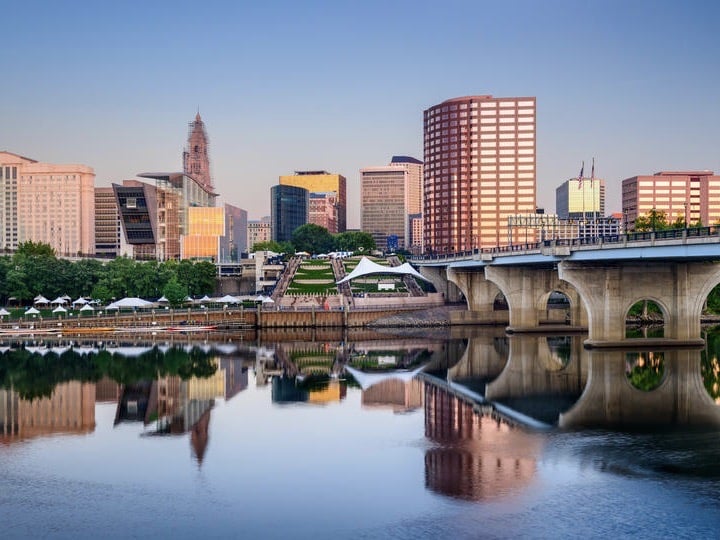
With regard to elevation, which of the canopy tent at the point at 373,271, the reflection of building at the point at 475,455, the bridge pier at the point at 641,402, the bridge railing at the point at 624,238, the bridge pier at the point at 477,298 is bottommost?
the reflection of building at the point at 475,455

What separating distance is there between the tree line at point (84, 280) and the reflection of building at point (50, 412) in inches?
2680

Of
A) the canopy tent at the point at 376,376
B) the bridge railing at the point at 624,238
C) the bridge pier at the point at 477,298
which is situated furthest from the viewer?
the bridge pier at the point at 477,298

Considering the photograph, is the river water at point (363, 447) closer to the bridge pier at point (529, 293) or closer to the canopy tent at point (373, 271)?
the bridge pier at point (529, 293)

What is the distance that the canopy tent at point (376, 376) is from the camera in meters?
72.3

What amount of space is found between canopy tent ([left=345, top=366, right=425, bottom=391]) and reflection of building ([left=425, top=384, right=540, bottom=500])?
12.8 m

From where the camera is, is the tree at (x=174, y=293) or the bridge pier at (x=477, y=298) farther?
the tree at (x=174, y=293)

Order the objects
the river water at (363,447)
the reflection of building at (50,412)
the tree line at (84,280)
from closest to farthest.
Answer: the river water at (363,447) → the reflection of building at (50,412) → the tree line at (84,280)

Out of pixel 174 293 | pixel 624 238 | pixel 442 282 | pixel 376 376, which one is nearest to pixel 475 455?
pixel 376 376

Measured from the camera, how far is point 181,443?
4931 centimetres

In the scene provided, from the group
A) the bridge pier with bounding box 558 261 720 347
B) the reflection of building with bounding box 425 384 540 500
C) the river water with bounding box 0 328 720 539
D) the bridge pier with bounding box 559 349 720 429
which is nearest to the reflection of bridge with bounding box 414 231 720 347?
the bridge pier with bounding box 558 261 720 347

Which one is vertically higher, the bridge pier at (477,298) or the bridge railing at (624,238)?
the bridge railing at (624,238)

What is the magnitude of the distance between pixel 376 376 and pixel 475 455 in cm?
3095

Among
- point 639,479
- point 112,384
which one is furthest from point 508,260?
point 639,479

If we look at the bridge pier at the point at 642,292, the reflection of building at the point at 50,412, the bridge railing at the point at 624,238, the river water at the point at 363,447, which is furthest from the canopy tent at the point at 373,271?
the reflection of building at the point at 50,412
